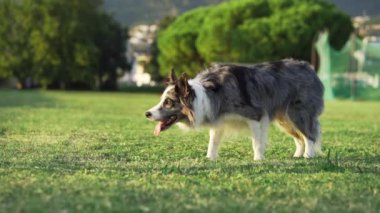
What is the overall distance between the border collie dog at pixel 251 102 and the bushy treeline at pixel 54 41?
186 feet

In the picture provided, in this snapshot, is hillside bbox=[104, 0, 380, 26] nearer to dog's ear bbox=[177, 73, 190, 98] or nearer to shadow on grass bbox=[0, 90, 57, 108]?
shadow on grass bbox=[0, 90, 57, 108]

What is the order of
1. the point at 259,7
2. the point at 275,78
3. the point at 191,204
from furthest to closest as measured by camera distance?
the point at 259,7 < the point at 275,78 < the point at 191,204

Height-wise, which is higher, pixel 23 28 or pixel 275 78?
pixel 23 28

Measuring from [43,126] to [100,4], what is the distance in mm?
59339

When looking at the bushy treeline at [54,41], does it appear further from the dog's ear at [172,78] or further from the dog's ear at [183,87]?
the dog's ear at [183,87]

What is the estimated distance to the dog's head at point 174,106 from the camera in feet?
26.3

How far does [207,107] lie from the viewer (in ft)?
27.0

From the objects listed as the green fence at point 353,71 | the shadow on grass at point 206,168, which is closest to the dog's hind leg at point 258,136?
the shadow on grass at point 206,168

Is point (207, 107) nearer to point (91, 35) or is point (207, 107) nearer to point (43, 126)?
point (43, 126)

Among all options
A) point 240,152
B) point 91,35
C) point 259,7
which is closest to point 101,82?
point 91,35

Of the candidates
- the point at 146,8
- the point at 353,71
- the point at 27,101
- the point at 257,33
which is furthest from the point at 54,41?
the point at 146,8

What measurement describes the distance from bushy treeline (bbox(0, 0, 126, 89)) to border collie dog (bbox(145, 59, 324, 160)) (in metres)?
56.8

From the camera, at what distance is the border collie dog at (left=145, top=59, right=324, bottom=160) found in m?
8.17

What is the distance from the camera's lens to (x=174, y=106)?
8164 millimetres
